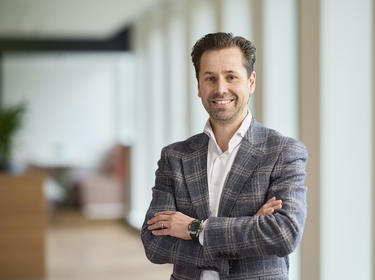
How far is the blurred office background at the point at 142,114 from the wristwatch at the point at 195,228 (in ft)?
4.27

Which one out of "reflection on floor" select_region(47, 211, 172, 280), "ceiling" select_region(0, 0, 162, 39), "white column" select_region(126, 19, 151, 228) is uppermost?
"ceiling" select_region(0, 0, 162, 39)

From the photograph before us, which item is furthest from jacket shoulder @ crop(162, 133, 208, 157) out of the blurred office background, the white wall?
the white wall

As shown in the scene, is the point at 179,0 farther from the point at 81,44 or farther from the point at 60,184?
the point at 60,184

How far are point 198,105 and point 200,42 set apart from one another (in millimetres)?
3968

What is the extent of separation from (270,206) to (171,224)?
0.37m

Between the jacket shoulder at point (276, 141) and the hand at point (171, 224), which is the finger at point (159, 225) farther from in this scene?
the jacket shoulder at point (276, 141)

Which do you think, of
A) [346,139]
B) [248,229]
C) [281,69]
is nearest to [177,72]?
[281,69]

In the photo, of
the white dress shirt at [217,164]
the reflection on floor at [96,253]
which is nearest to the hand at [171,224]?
the white dress shirt at [217,164]

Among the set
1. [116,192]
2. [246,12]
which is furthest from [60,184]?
[246,12]

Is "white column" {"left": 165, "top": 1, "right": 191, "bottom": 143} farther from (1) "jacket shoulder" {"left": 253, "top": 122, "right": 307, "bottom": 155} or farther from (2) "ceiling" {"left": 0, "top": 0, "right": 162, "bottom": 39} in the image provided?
(1) "jacket shoulder" {"left": 253, "top": 122, "right": 307, "bottom": 155}

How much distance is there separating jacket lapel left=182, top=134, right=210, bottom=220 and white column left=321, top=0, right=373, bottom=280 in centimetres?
129

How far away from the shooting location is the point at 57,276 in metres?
5.91

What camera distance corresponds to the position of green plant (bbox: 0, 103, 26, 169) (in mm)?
5953

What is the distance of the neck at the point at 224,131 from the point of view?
2.04 m
